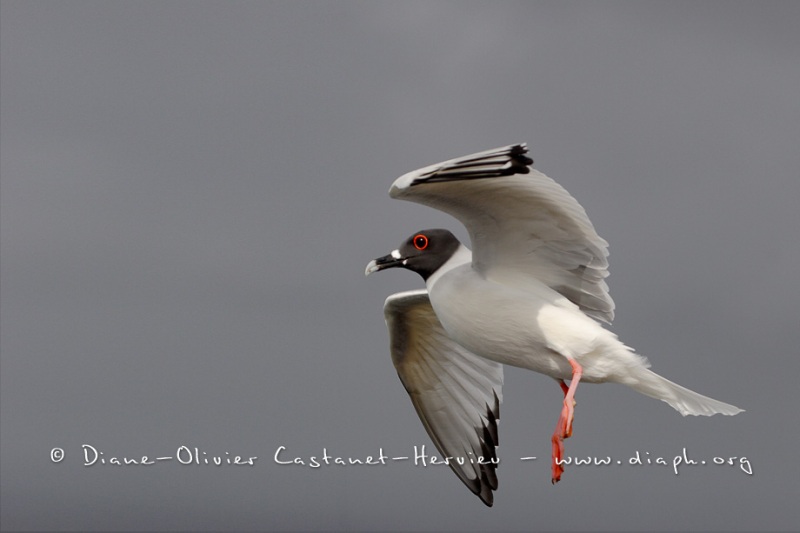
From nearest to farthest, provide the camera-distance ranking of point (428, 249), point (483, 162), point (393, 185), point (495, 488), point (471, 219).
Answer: point (483, 162)
point (393, 185)
point (471, 219)
point (428, 249)
point (495, 488)

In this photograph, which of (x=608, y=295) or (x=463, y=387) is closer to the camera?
(x=608, y=295)

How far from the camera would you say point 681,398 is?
1540cm

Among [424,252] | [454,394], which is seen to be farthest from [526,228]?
[454,394]

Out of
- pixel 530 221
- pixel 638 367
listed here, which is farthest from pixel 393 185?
pixel 638 367

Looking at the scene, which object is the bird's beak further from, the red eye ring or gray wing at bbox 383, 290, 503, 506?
gray wing at bbox 383, 290, 503, 506

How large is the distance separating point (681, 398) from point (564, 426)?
2.06 meters

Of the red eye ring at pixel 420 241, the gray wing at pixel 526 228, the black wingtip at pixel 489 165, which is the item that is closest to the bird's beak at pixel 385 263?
the red eye ring at pixel 420 241

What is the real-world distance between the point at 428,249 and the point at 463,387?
3.65 meters

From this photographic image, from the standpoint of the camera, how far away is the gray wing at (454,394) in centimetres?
1855

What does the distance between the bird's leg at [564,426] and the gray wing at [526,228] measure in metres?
1.14

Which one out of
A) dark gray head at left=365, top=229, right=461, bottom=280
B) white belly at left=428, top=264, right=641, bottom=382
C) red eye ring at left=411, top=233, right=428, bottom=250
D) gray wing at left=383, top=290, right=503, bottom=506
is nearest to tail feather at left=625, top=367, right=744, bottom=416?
white belly at left=428, top=264, right=641, bottom=382

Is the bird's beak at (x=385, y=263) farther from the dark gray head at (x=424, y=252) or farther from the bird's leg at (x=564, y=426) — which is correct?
the bird's leg at (x=564, y=426)

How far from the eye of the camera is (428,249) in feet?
52.3

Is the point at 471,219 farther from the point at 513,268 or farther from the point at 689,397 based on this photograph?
the point at 689,397
